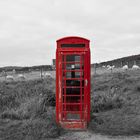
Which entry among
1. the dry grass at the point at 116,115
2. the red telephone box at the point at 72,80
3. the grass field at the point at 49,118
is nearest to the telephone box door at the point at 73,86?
the red telephone box at the point at 72,80

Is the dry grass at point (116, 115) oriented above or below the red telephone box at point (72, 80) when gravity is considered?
below

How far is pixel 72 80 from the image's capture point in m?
10.4

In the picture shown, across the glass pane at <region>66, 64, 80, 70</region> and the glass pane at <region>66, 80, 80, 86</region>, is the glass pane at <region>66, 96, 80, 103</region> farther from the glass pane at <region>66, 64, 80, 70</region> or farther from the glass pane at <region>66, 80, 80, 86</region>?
the glass pane at <region>66, 64, 80, 70</region>

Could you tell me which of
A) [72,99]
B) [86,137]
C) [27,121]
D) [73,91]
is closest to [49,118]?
[27,121]

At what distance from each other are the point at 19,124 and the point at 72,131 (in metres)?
1.47

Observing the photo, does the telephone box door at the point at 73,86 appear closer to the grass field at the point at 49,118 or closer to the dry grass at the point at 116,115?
the grass field at the point at 49,118

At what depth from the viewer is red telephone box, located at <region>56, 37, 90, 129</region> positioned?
1020 cm

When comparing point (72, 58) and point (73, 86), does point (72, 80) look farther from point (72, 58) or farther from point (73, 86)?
point (72, 58)

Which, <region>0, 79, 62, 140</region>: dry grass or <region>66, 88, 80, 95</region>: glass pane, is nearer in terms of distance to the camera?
<region>0, 79, 62, 140</region>: dry grass

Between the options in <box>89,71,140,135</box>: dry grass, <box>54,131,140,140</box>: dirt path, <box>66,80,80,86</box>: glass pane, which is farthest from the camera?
<box>66,80,80,86</box>: glass pane

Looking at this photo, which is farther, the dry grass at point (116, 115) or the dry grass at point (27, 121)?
the dry grass at point (116, 115)

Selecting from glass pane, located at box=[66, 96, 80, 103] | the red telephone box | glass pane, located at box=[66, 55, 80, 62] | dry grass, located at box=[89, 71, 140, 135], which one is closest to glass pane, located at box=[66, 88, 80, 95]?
the red telephone box

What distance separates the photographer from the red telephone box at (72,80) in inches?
401

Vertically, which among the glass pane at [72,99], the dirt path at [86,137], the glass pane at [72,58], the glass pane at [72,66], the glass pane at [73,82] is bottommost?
the dirt path at [86,137]
